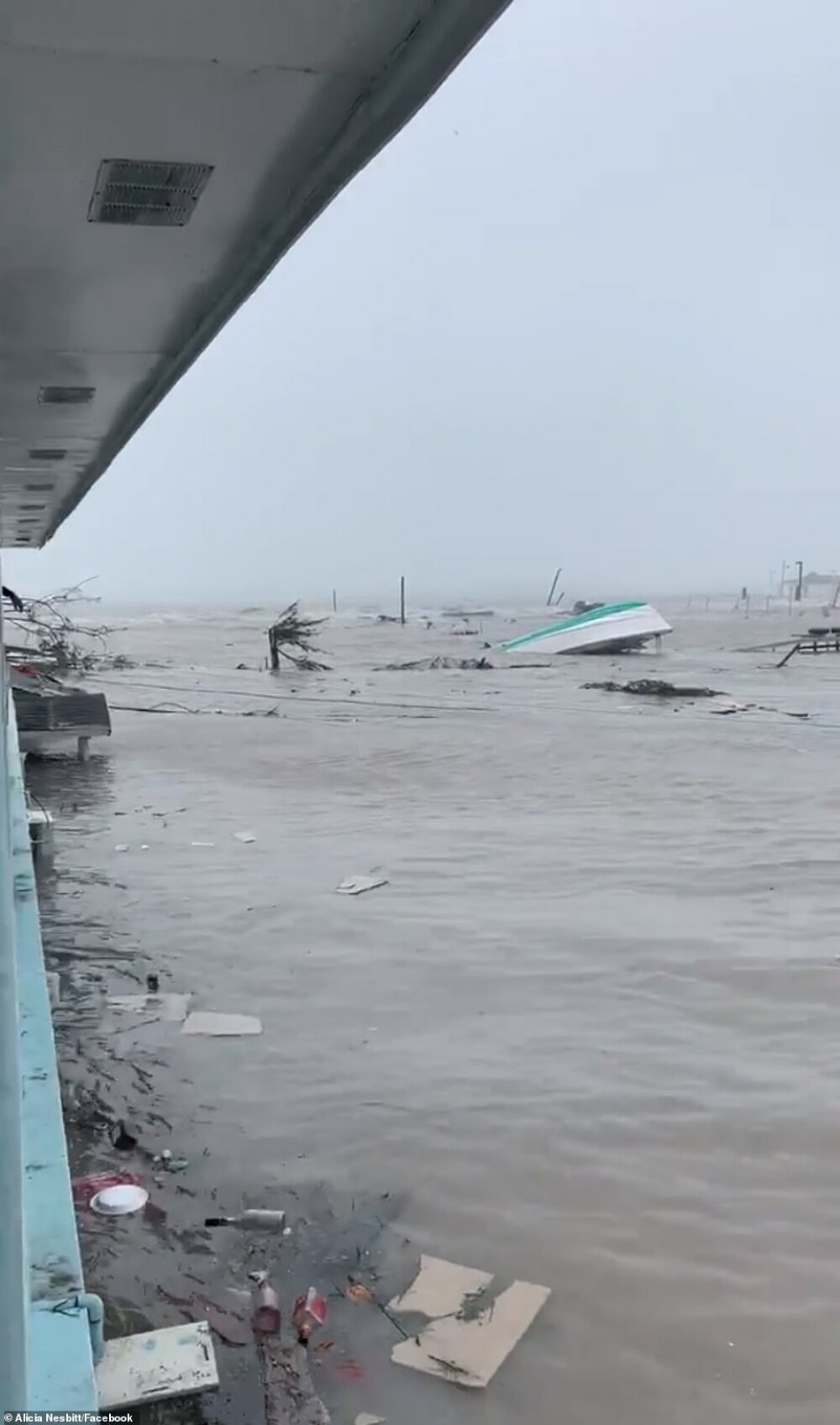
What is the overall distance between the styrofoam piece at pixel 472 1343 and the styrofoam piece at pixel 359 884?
4.47 metres

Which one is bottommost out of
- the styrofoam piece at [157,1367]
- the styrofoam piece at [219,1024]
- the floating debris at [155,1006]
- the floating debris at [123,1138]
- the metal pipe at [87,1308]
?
the floating debris at [123,1138]

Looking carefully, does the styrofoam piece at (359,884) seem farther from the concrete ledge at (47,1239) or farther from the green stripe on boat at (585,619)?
the green stripe on boat at (585,619)

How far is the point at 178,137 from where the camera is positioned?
98.3 inches

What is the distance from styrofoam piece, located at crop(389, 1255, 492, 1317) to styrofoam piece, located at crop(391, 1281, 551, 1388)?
0.07 meters

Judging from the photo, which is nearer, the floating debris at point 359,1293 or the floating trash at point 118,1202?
the floating debris at point 359,1293

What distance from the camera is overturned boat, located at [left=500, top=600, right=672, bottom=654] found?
120 ft

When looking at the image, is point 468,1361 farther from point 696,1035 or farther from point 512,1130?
point 696,1035

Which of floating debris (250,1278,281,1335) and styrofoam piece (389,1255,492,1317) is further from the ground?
floating debris (250,1278,281,1335)

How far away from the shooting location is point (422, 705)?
20.7 metres

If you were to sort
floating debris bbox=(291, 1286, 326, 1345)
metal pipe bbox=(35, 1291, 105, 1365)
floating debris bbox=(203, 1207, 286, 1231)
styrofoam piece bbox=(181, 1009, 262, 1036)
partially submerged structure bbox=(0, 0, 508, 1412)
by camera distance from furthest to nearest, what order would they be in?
styrofoam piece bbox=(181, 1009, 262, 1036) < floating debris bbox=(203, 1207, 286, 1231) < floating debris bbox=(291, 1286, 326, 1345) < metal pipe bbox=(35, 1291, 105, 1365) < partially submerged structure bbox=(0, 0, 508, 1412)

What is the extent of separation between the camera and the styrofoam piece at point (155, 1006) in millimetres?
5629

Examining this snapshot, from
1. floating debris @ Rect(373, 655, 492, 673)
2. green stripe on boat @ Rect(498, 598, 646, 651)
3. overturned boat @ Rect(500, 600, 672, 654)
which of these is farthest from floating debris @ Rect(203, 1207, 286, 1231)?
green stripe on boat @ Rect(498, 598, 646, 651)

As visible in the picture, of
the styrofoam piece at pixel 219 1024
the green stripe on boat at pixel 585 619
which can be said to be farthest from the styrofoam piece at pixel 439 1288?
the green stripe on boat at pixel 585 619

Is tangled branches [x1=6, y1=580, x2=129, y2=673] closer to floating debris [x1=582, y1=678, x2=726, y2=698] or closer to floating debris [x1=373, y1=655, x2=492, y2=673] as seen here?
floating debris [x1=373, y1=655, x2=492, y2=673]
